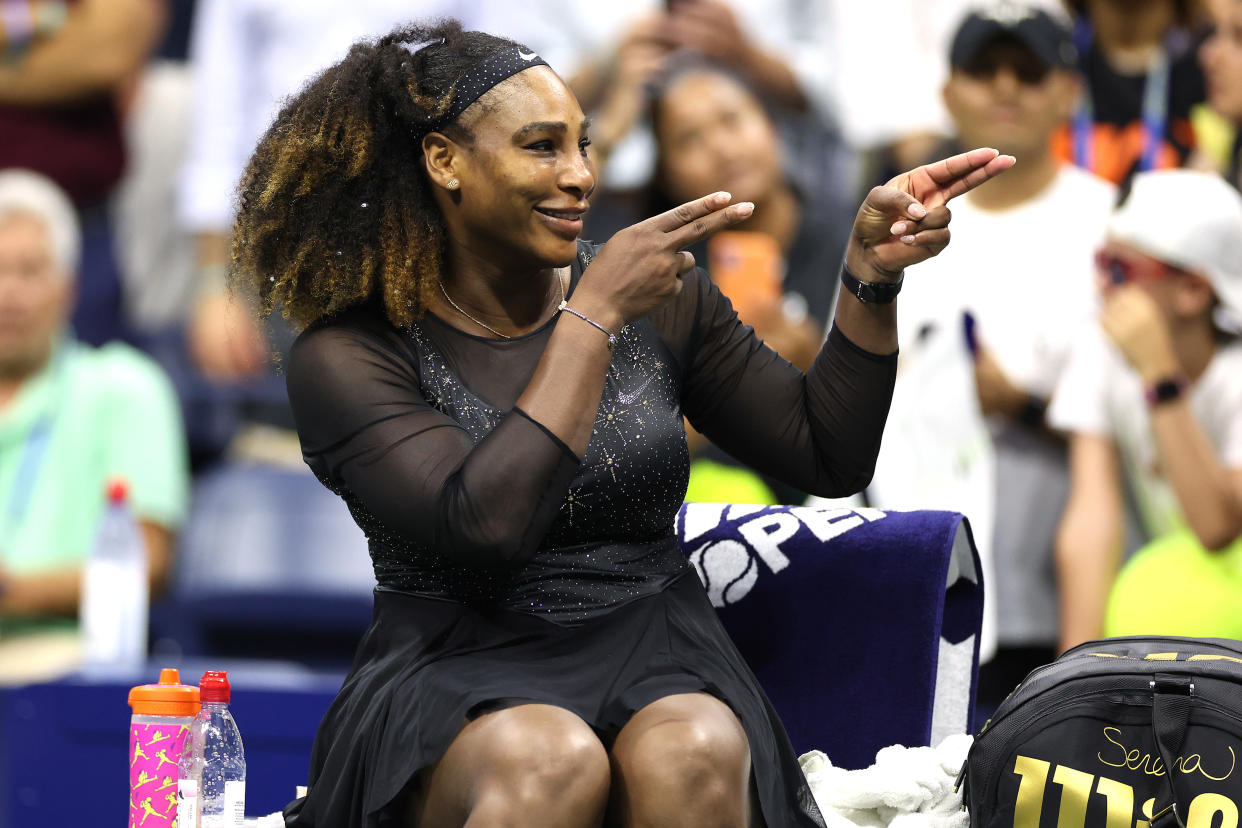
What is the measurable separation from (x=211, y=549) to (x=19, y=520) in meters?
0.45

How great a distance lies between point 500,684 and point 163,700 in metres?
0.43

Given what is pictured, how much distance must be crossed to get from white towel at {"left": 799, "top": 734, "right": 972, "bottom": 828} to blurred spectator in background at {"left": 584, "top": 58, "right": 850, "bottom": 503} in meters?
1.75

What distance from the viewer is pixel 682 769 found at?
63.9 inches

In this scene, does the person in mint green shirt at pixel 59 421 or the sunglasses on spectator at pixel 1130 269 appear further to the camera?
the person in mint green shirt at pixel 59 421

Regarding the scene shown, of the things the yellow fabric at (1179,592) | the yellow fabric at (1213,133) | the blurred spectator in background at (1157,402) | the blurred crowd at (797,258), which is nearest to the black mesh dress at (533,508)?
the blurred crowd at (797,258)

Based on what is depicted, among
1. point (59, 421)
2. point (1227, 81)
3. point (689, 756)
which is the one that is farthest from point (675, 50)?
point (689, 756)

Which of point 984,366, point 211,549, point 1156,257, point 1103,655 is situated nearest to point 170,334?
point 211,549

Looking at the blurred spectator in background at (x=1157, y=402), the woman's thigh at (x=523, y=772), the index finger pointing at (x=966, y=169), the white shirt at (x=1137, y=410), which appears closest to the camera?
the woman's thigh at (x=523, y=772)

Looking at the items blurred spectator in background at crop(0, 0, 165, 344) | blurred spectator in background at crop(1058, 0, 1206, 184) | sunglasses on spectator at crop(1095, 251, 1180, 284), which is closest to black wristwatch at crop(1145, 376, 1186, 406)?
sunglasses on spectator at crop(1095, 251, 1180, 284)

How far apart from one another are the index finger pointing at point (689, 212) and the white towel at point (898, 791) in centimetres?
70

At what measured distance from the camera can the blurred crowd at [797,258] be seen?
3281 mm

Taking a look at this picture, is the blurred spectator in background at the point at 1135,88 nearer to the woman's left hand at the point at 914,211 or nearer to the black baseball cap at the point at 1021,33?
the black baseball cap at the point at 1021,33

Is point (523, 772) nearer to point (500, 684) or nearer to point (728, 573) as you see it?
point (500, 684)

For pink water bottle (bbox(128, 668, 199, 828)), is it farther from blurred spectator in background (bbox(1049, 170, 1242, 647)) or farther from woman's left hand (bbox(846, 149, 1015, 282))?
blurred spectator in background (bbox(1049, 170, 1242, 647))
